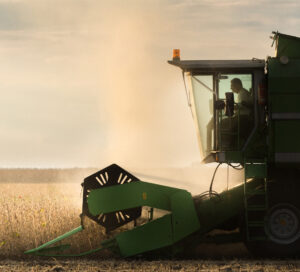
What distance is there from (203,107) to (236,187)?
1.41 meters

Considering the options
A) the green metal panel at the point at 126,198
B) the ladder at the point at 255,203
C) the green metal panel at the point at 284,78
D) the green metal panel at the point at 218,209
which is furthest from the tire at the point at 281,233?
the green metal panel at the point at 284,78

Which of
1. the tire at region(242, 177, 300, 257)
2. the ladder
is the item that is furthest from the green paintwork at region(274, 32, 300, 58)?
the tire at region(242, 177, 300, 257)

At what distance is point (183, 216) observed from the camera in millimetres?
10172

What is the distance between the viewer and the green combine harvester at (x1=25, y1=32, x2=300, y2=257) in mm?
10164

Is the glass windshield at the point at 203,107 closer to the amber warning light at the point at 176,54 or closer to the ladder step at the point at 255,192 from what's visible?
the amber warning light at the point at 176,54

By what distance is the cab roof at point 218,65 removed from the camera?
10539mm

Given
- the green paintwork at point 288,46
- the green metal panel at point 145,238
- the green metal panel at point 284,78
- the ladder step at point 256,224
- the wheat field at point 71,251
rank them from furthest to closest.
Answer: the green paintwork at point 288,46
the green metal panel at point 284,78
the ladder step at point 256,224
the green metal panel at point 145,238
the wheat field at point 71,251

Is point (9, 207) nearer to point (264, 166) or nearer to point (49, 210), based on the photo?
point (49, 210)

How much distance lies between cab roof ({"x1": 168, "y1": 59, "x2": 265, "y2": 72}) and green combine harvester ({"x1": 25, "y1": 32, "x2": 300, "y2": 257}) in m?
0.02

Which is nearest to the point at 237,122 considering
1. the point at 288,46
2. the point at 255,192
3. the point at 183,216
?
the point at 255,192

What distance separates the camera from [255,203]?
34.2 feet

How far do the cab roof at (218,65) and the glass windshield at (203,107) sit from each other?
16 cm

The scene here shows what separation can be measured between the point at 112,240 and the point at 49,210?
295 cm

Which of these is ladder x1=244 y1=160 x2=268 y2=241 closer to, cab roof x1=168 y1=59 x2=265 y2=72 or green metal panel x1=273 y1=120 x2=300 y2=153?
green metal panel x1=273 y1=120 x2=300 y2=153
